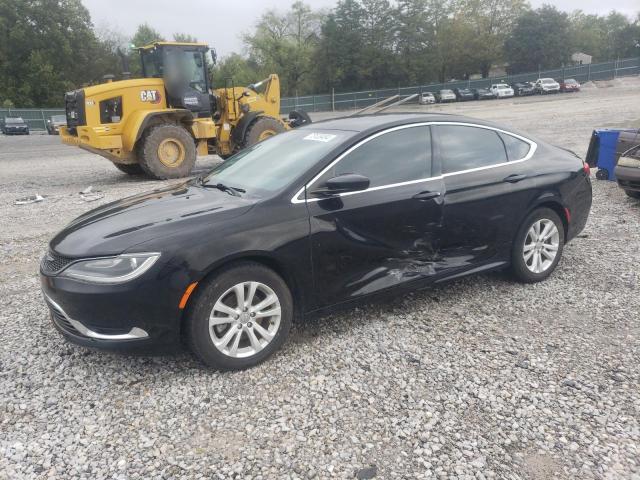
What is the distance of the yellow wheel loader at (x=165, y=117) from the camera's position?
35.7 ft

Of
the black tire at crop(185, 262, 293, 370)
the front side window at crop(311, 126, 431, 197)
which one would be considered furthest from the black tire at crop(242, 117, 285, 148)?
the black tire at crop(185, 262, 293, 370)

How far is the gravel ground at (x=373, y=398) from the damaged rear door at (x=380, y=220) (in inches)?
17.3

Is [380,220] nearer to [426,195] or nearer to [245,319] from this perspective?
[426,195]

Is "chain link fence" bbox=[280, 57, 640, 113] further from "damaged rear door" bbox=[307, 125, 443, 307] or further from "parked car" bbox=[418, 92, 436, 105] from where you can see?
"damaged rear door" bbox=[307, 125, 443, 307]

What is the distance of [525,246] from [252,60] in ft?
237

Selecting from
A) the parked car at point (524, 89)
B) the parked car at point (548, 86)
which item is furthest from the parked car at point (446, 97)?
the parked car at point (548, 86)

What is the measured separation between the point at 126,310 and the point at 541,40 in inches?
2857

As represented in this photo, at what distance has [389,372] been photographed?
11.1ft

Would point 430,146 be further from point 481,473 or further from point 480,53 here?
point 480,53

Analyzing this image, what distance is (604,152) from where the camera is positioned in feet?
30.1

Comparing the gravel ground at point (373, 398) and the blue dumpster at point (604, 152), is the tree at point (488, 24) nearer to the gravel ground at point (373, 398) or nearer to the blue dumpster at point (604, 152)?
the blue dumpster at point (604, 152)

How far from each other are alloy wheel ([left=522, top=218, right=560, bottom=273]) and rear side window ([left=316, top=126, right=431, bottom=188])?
1268 mm

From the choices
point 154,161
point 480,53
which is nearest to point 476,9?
point 480,53

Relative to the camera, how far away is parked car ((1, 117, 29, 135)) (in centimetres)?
3675
